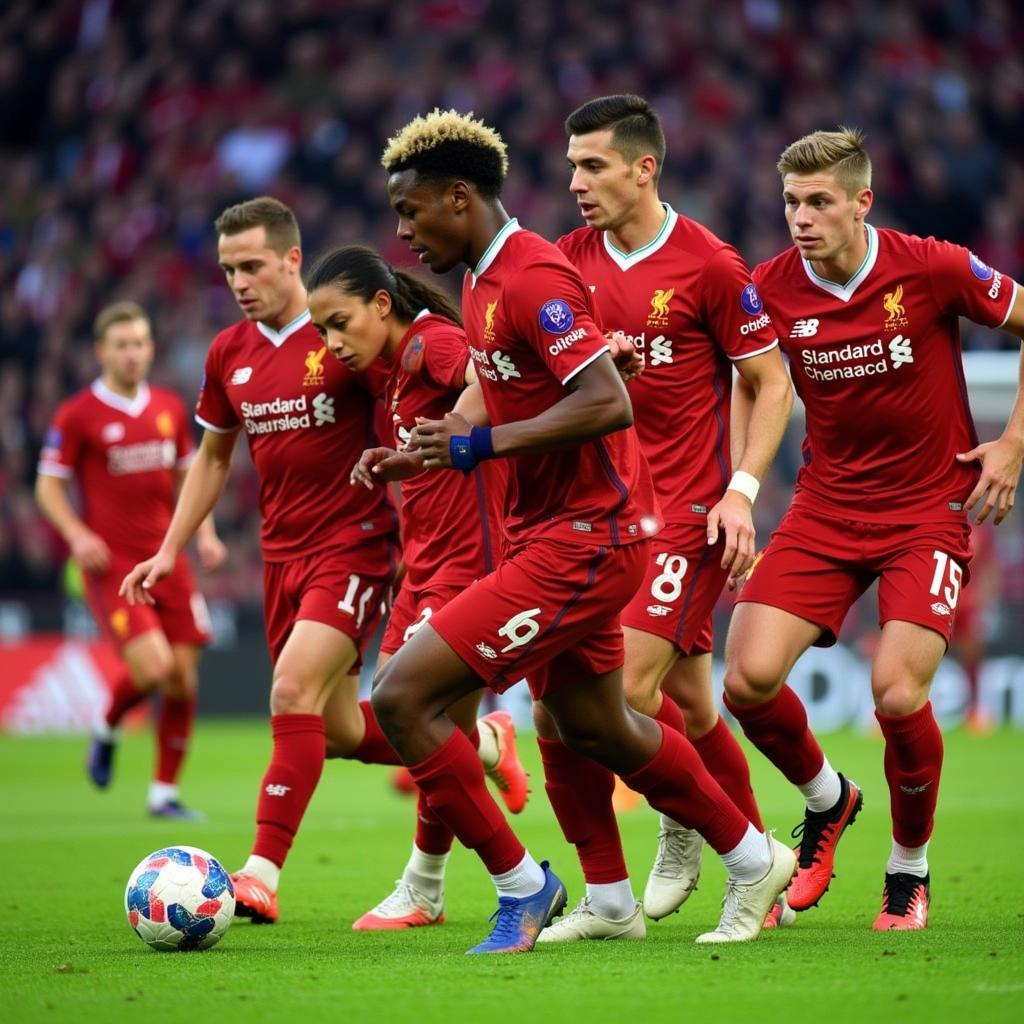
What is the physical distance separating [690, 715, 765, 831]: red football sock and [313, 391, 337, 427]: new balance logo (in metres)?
1.96

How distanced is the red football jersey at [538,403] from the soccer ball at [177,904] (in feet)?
5.19

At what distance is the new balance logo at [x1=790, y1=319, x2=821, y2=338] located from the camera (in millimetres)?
6406

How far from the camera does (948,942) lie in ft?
18.4

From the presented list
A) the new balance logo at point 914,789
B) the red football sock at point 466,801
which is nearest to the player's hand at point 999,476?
the new balance logo at point 914,789

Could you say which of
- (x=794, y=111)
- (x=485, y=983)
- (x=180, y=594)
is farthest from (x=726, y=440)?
(x=794, y=111)

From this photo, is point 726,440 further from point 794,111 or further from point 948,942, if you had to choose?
point 794,111

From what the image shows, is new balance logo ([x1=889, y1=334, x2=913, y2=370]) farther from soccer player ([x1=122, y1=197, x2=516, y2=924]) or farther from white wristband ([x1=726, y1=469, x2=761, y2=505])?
soccer player ([x1=122, y1=197, x2=516, y2=924])

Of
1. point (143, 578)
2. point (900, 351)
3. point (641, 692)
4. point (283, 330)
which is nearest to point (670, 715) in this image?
point (641, 692)

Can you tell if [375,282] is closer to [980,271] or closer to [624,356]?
[624,356]

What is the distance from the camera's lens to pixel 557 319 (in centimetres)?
519

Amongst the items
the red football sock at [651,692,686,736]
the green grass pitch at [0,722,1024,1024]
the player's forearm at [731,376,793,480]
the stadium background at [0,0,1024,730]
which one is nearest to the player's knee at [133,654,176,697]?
the green grass pitch at [0,722,1024,1024]

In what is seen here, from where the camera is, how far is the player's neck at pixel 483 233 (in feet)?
18.0

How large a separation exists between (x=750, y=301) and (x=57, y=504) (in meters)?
6.39

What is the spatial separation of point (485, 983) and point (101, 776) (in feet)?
24.8
